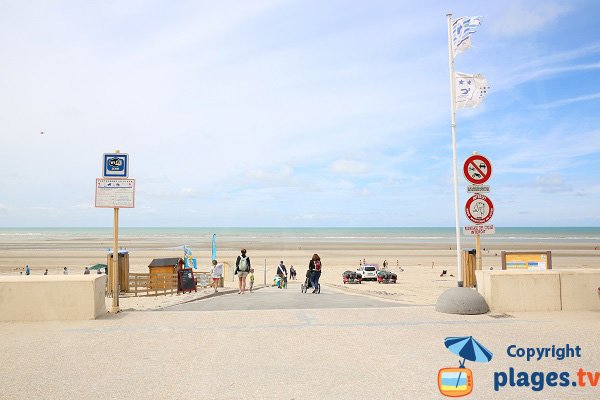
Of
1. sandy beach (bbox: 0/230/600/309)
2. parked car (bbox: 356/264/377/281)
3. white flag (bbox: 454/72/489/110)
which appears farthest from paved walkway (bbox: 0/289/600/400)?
parked car (bbox: 356/264/377/281)

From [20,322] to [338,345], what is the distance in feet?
20.8

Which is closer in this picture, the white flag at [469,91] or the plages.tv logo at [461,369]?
the plages.tv logo at [461,369]

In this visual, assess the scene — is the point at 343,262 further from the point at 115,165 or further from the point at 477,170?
the point at 115,165

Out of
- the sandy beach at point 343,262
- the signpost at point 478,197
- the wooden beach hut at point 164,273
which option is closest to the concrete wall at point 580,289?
the signpost at point 478,197

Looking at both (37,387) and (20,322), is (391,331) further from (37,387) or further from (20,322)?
(20,322)

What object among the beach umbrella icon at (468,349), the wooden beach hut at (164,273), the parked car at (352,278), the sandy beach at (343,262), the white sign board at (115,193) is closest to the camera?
the beach umbrella icon at (468,349)

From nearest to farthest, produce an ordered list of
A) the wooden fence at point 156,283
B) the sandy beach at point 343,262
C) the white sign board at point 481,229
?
the white sign board at point 481,229, the wooden fence at point 156,283, the sandy beach at point 343,262

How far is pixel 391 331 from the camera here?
8.10 metres

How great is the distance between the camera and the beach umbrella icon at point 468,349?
646cm

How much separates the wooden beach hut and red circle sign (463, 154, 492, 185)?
18.1m

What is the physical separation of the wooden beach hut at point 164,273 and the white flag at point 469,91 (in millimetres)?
17898

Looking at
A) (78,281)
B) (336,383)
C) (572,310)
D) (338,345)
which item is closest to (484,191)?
(572,310)

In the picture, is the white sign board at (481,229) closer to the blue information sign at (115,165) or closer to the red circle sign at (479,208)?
the red circle sign at (479,208)

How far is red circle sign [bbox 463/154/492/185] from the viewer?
9961mm
